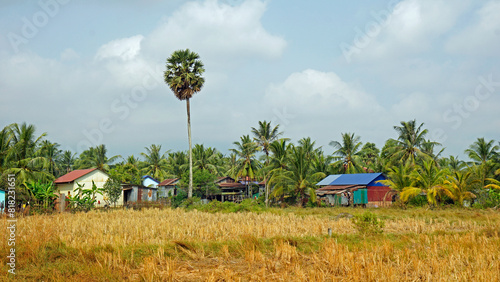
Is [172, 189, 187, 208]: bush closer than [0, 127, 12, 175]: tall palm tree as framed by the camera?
No

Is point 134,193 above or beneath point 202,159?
beneath

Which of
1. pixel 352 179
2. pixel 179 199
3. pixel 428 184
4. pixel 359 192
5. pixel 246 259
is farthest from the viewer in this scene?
pixel 179 199

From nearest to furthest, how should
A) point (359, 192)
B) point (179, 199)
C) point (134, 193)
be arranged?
point (359, 192), point (179, 199), point (134, 193)

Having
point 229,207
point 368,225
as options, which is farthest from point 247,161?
point 368,225

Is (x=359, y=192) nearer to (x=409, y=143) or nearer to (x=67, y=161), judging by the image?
(x=409, y=143)

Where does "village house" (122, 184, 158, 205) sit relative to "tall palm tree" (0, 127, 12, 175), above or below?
below

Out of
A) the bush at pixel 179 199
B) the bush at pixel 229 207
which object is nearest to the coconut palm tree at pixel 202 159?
the bush at pixel 179 199

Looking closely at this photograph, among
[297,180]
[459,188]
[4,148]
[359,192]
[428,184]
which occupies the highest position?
[4,148]

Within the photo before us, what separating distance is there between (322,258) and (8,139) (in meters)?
26.0

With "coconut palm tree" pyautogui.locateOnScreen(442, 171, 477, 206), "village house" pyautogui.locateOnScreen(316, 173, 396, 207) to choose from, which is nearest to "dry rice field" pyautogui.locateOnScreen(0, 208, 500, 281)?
"coconut palm tree" pyautogui.locateOnScreen(442, 171, 477, 206)

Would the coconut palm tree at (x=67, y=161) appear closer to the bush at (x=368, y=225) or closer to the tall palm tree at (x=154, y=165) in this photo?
the tall palm tree at (x=154, y=165)

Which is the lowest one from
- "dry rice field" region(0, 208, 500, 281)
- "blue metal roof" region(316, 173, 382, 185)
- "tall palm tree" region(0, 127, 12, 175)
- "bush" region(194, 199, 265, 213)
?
"dry rice field" region(0, 208, 500, 281)

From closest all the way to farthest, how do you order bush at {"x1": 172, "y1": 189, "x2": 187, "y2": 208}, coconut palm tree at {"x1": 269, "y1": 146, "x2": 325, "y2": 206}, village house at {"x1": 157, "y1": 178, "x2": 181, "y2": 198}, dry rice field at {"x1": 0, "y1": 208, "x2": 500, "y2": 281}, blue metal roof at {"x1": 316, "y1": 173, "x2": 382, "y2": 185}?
dry rice field at {"x1": 0, "y1": 208, "x2": 500, "y2": 281} < coconut palm tree at {"x1": 269, "y1": 146, "x2": 325, "y2": 206} < blue metal roof at {"x1": 316, "y1": 173, "x2": 382, "y2": 185} < bush at {"x1": 172, "y1": 189, "x2": 187, "y2": 208} < village house at {"x1": 157, "y1": 178, "x2": 181, "y2": 198}

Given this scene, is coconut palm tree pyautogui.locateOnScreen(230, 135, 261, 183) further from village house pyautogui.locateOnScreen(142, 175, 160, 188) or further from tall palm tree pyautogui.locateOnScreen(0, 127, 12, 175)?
tall palm tree pyautogui.locateOnScreen(0, 127, 12, 175)
